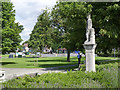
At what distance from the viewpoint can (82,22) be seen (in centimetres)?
1828

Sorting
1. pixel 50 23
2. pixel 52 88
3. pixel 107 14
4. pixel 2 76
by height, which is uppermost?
pixel 50 23

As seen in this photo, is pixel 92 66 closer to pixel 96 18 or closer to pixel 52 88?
pixel 52 88

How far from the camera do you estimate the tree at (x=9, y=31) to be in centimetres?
2393

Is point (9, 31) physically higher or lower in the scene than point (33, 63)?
higher

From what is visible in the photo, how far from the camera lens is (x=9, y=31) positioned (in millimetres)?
24438

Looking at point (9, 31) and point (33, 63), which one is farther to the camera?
point (33, 63)

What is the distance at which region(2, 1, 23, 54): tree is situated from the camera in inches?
942

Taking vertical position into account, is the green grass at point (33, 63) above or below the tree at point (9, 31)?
below

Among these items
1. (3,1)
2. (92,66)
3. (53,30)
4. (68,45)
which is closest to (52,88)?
(92,66)

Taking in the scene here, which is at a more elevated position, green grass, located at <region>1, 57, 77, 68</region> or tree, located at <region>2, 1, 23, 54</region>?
tree, located at <region>2, 1, 23, 54</region>

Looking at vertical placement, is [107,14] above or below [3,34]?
above

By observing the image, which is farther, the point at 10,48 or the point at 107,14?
the point at 10,48

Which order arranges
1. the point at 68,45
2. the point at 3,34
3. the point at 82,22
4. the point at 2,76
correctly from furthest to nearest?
the point at 3,34 < the point at 68,45 < the point at 82,22 < the point at 2,76

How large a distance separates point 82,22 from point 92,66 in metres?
8.37
